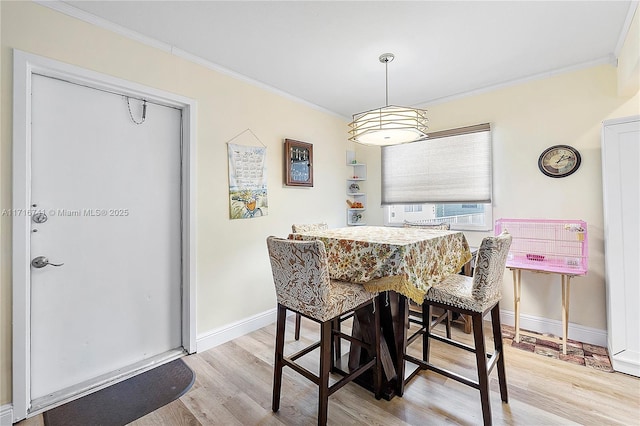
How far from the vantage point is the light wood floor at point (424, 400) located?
5.63 ft

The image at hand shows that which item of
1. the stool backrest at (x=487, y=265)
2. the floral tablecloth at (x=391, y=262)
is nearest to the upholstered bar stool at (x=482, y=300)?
the stool backrest at (x=487, y=265)

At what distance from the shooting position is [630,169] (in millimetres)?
2121

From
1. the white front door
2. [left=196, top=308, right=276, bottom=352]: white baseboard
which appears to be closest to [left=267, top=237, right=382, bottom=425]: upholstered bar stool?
[left=196, top=308, right=276, bottom=352]: white baseboard

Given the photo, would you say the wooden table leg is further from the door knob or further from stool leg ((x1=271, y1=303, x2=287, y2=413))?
the door knob

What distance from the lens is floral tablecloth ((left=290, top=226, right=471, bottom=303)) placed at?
5.49ft

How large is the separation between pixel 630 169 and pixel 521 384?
1717 millimetres

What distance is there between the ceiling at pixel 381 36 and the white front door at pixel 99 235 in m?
0.64

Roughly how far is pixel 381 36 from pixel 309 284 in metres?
1.87

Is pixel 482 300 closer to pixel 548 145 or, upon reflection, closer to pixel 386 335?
pixel 386 335

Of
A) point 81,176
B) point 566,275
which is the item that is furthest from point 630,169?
point 81,176

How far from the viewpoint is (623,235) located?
2160 mm

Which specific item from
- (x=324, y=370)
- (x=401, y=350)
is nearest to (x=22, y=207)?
(x=324, y=370)

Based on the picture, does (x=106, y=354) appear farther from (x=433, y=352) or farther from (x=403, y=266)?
(x=433, y=352)

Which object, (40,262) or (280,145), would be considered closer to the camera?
(40,262)
